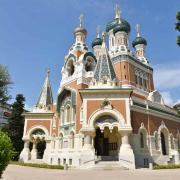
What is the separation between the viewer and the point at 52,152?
78.5 ft

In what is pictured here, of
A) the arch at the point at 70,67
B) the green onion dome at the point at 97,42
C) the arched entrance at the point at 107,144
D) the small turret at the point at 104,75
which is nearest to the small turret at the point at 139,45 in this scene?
the green onion dome at the point at 97,42

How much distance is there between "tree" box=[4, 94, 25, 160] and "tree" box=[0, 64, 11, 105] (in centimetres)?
599

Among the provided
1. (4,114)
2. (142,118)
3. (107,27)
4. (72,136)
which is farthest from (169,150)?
(4,114)

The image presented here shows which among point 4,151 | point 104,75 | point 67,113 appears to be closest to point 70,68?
point 67,113

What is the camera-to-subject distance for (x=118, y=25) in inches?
1222

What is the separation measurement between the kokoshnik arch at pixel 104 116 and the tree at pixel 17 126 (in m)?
1.74

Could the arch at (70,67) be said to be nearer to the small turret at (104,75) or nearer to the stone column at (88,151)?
the small turret at (104,75)

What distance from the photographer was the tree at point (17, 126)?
27347 millimetres

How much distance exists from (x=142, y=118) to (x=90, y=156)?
Answer: 7201 mm

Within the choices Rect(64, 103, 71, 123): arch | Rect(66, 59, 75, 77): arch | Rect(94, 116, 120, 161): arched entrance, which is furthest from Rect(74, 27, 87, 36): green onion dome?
Rect(94, 116, 120, 161): arched entrance

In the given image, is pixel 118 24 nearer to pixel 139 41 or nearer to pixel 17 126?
pixel 139 41

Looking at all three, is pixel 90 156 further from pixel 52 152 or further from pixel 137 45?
pixel 137 45

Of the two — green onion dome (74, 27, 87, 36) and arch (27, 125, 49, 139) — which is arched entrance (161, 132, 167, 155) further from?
green onion dome (74, 27, 87, 36)

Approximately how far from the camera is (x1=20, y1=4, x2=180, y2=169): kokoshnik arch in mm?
16641
